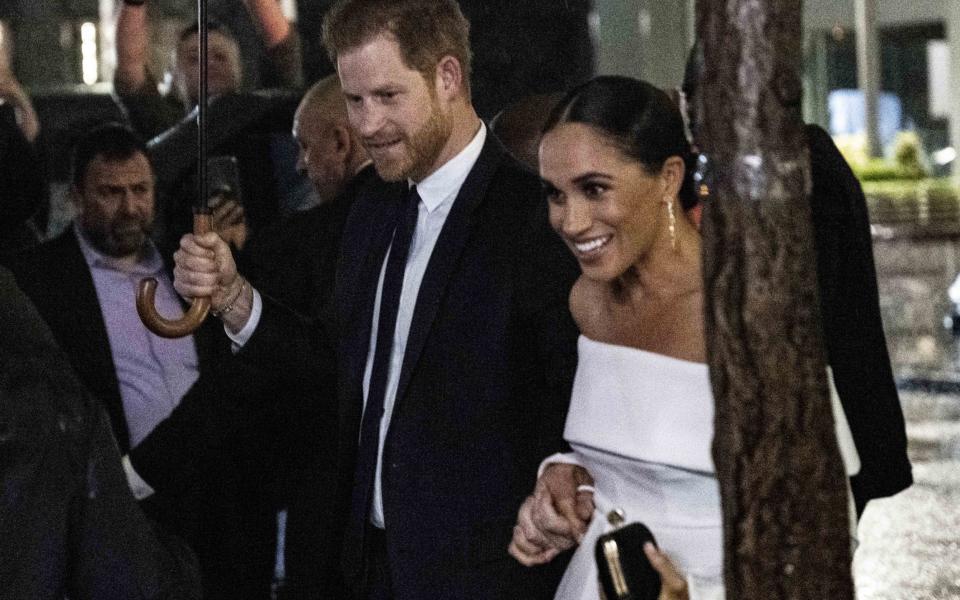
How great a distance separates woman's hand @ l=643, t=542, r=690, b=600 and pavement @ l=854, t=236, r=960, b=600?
5.02 metres

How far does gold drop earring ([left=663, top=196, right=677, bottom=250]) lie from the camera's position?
4129 mm

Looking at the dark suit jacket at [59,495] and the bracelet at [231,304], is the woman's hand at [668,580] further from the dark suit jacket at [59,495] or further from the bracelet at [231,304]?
the bracelet at [231,304]

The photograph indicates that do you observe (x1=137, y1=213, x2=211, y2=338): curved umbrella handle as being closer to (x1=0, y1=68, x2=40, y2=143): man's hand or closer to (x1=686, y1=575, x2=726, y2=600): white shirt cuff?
(x1=686, y1=575, x2=726, y2=600): white shirt cuff

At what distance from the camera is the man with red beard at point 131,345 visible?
6.87 metres

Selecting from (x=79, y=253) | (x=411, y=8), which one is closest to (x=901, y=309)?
(x=79, y=253)

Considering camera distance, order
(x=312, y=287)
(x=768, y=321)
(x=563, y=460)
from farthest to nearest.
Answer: (x=312, y=287) < (x=563, y=460) < (x=768, y=321)

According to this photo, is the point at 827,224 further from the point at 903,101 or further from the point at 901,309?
the point at 903,101

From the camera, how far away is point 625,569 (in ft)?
11.7

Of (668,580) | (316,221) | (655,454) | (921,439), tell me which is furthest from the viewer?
(921,439)

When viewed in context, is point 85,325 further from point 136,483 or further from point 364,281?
point 364,281

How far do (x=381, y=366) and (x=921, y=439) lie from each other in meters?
9.00

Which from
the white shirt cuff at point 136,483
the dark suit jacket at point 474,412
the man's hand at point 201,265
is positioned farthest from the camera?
the white shirt cuff at point 136,483

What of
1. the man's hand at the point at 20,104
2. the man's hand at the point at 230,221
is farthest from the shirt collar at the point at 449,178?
the man's hand at the point at 20,104

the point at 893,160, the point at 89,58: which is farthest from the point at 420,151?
the point at 893,160
